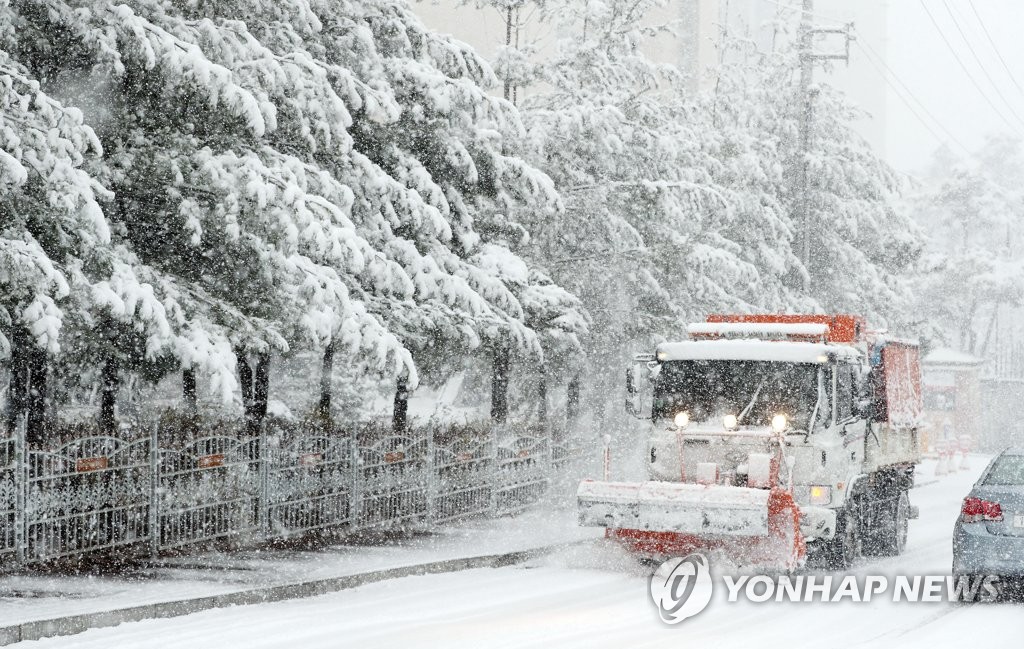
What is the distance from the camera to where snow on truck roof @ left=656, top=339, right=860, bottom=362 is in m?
15.2

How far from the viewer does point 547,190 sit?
1923cm

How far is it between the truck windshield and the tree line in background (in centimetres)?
297

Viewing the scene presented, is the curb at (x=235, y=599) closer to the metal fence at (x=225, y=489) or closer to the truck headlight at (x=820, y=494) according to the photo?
the metal fence at (x=225, y=489)

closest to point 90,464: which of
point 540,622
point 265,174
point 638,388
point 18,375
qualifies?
point 18,375

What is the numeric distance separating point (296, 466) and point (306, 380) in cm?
2201

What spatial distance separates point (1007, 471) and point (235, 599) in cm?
694

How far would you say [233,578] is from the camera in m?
12.9

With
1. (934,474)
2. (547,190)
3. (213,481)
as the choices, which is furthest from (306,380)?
(213,481)

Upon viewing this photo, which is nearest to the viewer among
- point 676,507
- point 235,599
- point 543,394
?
point 235,599

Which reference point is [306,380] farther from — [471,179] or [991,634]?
[991,634]

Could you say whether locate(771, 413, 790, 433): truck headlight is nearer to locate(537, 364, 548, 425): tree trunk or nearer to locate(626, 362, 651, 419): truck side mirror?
locate(626, 362, 651, 419): truck side mirror

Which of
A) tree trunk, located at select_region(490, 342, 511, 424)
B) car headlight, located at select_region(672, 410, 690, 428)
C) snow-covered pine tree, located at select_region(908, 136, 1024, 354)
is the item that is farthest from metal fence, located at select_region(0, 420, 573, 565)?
snow-covered pine tree, located at select_region(908, 136, 1024, 354)

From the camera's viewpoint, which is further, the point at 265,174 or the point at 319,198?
the point at 319,198

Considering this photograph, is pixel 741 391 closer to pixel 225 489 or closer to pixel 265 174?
pixel 265 174
